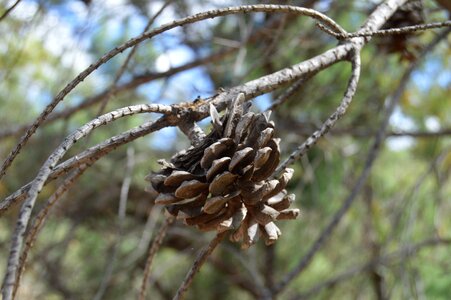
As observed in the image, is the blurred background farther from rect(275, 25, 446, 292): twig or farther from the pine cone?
the pine cone

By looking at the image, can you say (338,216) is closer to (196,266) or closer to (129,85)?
(196,266)

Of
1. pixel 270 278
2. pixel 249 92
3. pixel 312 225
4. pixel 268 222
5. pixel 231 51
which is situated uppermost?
pixel 231 51

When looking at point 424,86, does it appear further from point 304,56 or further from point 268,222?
point 268,222

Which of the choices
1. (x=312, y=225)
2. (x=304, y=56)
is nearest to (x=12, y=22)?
(x=304, y=56)

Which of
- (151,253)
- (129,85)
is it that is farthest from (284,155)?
(151,253)

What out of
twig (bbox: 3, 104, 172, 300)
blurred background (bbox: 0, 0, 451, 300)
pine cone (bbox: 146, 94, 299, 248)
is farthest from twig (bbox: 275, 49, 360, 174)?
blurred background (bbox: 0, 0, 451, 300)
